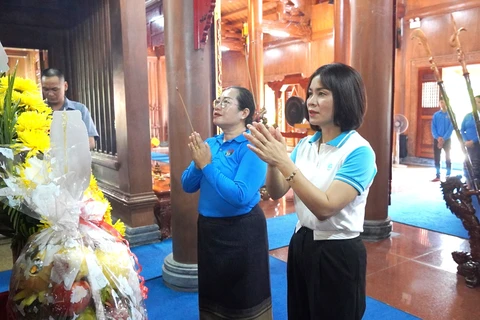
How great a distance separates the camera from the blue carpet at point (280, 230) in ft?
13.1

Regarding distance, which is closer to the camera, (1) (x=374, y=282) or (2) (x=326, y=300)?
(2) (x=326, y=300)

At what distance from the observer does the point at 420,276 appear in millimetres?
3146

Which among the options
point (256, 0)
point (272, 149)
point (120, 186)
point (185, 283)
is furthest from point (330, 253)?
point (256, 0)

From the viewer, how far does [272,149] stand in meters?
1.21

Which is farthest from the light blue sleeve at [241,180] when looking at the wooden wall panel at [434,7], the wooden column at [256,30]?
the wooden wall panel at [434,7]

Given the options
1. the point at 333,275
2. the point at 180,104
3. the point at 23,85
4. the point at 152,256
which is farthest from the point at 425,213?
the point at 23,85

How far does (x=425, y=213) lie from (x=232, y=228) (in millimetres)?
3996

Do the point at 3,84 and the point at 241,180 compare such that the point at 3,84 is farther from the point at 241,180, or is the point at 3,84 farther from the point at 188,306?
the point at 188,306

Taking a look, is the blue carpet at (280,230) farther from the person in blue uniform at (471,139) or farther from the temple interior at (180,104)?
the person in blue uniform at (471,139)

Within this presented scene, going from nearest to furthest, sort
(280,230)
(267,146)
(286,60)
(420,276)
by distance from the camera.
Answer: (267,146) < (420,276) < (280,230) < (286,60)

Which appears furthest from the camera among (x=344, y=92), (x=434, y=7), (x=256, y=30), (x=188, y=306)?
(x=256, y=30)

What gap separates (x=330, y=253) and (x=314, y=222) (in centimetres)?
12

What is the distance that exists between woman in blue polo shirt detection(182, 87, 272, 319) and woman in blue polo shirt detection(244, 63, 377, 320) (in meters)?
0.42

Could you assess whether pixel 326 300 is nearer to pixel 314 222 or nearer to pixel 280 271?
pixel 314 222
